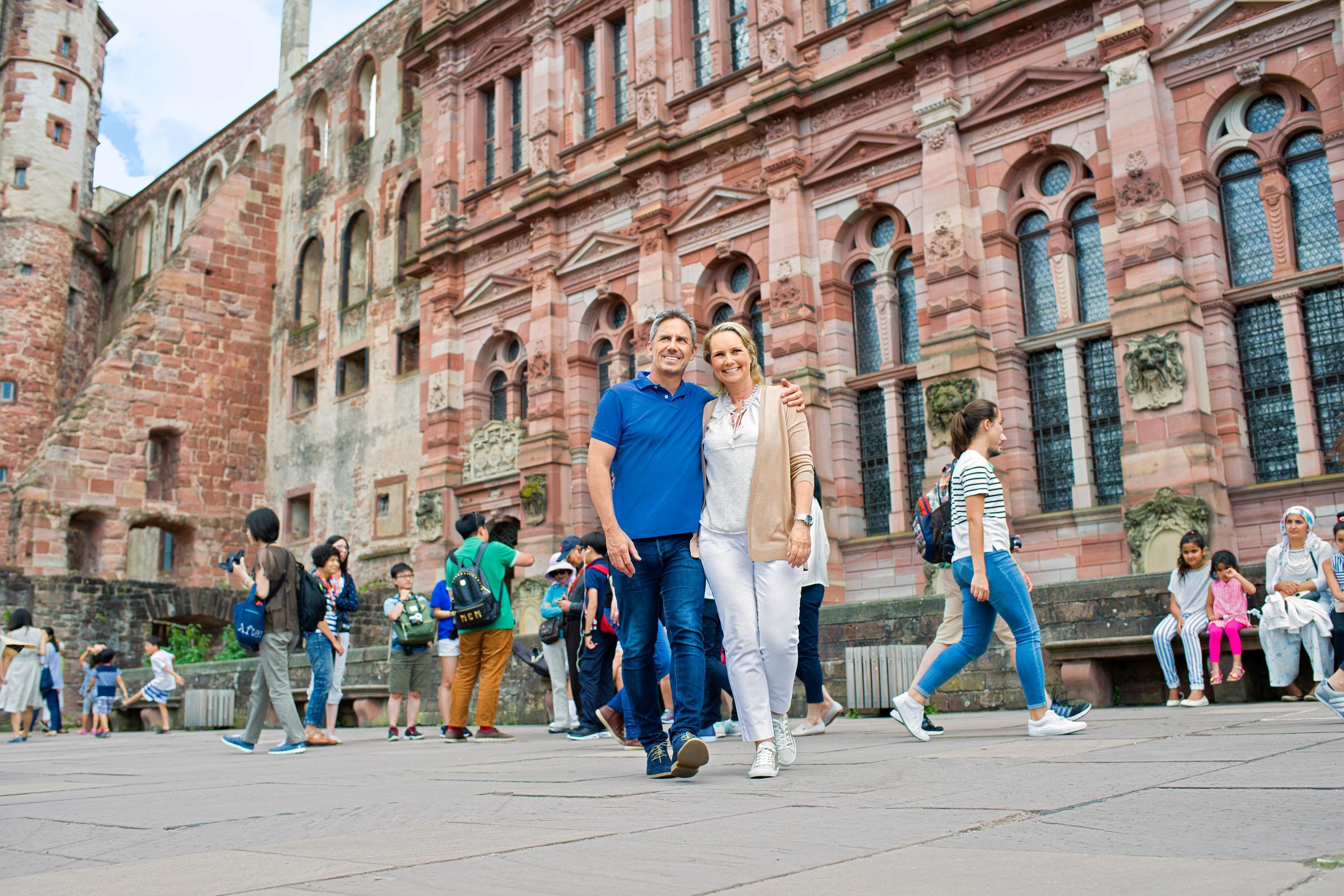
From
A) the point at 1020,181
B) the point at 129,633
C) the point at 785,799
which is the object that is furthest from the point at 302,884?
the point at 129,633

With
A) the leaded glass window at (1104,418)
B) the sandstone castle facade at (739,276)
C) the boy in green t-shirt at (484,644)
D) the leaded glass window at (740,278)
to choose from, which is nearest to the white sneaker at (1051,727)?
the boy in green t-shirt at (484,644)

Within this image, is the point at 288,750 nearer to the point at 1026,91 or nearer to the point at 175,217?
the point at 1026,91

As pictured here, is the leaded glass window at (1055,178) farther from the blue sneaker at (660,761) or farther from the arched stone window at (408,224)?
the arched stone window at (408,224)

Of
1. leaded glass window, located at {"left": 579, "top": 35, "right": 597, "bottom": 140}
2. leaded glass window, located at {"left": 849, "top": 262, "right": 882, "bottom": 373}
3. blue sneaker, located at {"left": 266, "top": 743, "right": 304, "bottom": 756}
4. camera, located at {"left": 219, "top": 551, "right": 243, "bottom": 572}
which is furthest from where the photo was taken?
leaded glass window, located at {"left": 579, "top": 35, "right": 597, "bottom": 140}

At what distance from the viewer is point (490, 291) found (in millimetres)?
25359

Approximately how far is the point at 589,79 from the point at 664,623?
21.5m

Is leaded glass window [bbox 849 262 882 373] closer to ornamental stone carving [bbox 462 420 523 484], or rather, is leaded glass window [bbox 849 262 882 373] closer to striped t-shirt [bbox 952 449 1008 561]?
ornamental stone carving [bbox 462 420 523 484]

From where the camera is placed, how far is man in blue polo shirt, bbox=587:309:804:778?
192 inches

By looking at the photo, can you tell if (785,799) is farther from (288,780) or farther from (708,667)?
(708,667)

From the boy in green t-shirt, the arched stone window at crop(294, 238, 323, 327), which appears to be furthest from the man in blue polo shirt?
the arched stone window at crop(294, 238, 323, 327)

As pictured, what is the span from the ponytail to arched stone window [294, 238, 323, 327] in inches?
1103

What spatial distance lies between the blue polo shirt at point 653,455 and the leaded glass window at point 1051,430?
12916 millimetres

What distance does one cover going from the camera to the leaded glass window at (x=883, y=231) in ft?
63.0

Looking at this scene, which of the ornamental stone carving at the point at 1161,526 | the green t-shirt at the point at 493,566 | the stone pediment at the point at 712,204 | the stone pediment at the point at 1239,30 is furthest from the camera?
the stone pediment at the point at 712,204
